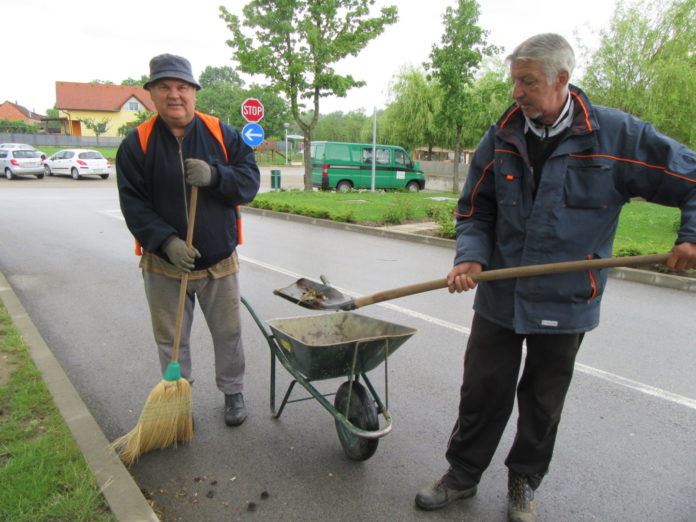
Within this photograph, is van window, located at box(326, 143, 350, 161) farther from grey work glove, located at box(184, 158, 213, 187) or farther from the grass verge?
grey work glove, located at box(184, 158, 213, 187)

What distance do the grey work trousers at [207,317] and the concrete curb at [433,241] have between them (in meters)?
6.30

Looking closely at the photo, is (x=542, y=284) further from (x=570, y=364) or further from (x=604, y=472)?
(x=604, y=472)

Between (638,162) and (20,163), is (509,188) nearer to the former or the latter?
(638,162)

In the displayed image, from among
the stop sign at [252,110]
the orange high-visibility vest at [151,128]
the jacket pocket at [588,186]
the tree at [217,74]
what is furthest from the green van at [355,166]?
the tree at [217,74]

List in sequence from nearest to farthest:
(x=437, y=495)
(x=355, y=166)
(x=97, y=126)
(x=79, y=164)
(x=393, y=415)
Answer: (x=437, y=495) → (x=393, y=415) → (x=355, y=166) → (x=79, y=164) → (x=97, y=126)

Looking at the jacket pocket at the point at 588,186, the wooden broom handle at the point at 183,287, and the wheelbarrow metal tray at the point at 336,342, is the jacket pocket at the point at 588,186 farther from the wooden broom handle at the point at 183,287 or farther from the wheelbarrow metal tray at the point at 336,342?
the wooden broom handle at the point at 183,287

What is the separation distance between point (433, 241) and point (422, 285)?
26.9 feet

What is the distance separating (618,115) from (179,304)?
234 cm

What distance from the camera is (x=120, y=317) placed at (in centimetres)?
546

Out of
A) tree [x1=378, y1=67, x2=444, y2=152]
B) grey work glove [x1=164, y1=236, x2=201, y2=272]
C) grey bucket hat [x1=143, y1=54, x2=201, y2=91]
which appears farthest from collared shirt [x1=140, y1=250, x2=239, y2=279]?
tree [x1=378, y1=67, x2=444, y2=152]

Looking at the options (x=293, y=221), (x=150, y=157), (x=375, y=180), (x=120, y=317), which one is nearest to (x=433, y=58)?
(x=375, y=180)

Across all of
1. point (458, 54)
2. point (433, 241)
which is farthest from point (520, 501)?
point (458, 54)

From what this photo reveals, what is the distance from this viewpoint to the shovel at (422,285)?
2.10m

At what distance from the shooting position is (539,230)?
220 cm
